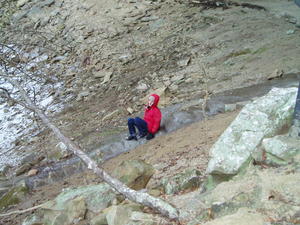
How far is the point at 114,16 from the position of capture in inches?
552

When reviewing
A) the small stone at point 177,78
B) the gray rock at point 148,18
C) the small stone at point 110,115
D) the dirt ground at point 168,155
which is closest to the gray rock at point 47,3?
the gray rock at point 148,18

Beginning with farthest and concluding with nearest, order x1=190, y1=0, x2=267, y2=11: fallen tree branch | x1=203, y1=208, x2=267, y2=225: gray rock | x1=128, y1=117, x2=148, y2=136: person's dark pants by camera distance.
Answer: x1=190, y1=0, x2=267, y2=11: fallen tree branch
x1=128, y1=117, x2=148, y2=136: person's dark pants
x1=203, y1=208, x2=267, y2=225: gray rock

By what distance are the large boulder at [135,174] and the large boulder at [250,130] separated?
4.70ft

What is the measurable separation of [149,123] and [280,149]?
410 cm

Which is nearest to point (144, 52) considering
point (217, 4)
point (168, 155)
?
point (217, 4)

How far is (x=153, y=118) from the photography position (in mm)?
7562

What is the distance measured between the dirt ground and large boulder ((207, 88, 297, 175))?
95 centimetres

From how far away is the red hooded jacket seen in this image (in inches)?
297

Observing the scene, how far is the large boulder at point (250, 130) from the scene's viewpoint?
4.04 metres

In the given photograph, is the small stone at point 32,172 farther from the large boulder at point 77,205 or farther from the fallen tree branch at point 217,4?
the fallen tree branch at point 217,4

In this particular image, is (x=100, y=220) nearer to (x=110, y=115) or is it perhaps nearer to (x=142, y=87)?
(x=110, y=115)

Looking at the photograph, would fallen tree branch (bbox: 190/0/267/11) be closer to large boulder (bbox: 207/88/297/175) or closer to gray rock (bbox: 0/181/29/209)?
gray rock (bbox: 0/181/29/209)

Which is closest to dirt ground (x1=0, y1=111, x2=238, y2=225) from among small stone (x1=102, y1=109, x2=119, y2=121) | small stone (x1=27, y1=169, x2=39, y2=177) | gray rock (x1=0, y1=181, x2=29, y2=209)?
gray rock (x1=0, y1=181, x2=29, y2=209)

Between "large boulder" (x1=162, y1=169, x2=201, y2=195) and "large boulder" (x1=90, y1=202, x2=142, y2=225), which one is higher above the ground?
"large boulder" (x1=90, y1=202, x2=142, y2=225)
